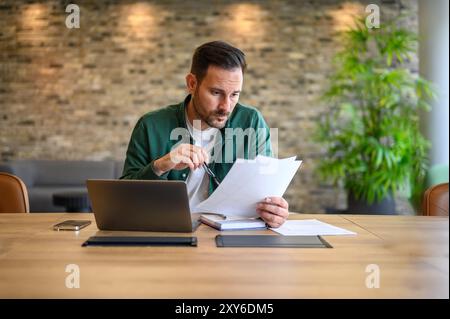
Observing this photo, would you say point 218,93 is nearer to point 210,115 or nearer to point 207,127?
point 210,115

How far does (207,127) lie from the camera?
1930 millimetres

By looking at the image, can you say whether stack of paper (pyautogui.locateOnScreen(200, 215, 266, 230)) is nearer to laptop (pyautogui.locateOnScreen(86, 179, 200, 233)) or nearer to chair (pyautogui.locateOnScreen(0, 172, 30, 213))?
laptop (pyautogui.locateOnScreen(86, 179, 200, 233))

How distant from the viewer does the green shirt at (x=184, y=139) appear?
1828 millimetres

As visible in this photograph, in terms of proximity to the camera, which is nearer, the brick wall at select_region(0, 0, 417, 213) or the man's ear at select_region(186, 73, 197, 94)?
the man's ear at select_region(186, 73, 197, 94)

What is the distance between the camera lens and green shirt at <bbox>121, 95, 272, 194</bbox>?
1828mm

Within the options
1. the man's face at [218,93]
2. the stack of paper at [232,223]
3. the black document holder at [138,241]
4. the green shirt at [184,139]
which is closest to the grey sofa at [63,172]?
the green shirt at [184,139]

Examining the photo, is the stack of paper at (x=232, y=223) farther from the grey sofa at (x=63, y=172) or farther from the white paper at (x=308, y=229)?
the grey sofa at (x=63, y=172)

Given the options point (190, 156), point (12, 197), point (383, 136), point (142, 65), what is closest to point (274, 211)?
point (190, 156)

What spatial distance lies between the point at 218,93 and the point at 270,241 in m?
0.82

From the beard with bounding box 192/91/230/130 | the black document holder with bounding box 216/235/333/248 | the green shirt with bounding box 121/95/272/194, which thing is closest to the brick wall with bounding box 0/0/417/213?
the green shirt with bounding box 121/95/272/194

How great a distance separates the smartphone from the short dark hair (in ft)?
2.44
